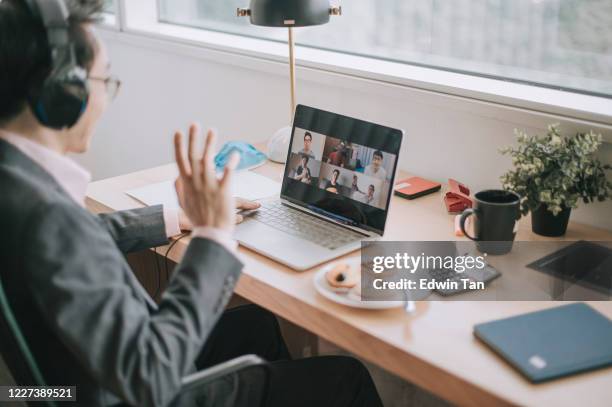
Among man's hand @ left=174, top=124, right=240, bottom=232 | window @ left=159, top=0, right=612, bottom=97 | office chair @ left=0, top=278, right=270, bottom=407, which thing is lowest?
office chair @ left=0, top=278, right=270, bottom=407

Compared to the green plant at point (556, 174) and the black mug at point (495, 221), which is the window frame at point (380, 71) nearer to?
the green plant at point (556, 174)

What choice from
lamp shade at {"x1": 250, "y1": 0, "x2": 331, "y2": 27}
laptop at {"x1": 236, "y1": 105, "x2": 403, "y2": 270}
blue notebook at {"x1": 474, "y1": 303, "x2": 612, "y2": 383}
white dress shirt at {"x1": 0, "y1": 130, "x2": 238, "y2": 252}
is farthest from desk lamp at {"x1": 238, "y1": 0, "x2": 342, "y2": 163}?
blue notebook at {"x1": 474, "y1": 303, "x2": 612, "y2": 383}

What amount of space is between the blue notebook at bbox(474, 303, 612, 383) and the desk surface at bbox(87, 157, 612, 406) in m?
0.01

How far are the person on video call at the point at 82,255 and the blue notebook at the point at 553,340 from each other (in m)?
0.41

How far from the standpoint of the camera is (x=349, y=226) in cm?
150

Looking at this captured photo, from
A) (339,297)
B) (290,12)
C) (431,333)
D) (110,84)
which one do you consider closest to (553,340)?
(431,333)

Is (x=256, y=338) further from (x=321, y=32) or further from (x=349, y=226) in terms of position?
(x=321, y=32)

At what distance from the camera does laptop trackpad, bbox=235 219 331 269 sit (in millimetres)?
1358

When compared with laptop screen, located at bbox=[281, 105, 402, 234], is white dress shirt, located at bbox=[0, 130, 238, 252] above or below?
above

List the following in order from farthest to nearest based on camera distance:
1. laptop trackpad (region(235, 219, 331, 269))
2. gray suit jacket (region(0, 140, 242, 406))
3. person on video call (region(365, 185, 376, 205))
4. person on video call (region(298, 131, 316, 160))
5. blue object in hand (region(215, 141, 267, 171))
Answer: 1. blue object in hand (region(215, 141, 267, 171))
2. person on video call (region(298, 131, 316, 160))
3. person on video call (region(365, 185, 376, 205))
4. laptop trackpad (region(235, 219, 331, 269))
5. gray suit jacket (region(0, 140, 242, 406))

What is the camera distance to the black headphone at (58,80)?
98 cm

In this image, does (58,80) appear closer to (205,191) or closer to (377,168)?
(205,191)

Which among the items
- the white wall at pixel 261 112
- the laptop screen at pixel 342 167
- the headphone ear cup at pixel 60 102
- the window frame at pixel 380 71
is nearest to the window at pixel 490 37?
the window frame at pixel 380 71

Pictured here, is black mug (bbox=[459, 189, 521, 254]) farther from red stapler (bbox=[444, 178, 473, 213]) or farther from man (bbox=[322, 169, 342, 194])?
man (bbox=[322, 169, 342, 194])
